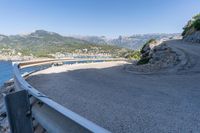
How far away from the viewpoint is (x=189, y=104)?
7207 millimetres

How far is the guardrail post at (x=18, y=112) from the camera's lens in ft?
11.8

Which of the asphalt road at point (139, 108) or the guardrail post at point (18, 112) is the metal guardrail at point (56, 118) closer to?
the guardrail post at point (18, 112)

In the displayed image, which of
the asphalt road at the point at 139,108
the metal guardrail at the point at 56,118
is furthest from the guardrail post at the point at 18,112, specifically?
the asphalt road at the point at 139,108

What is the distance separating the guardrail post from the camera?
141 inches

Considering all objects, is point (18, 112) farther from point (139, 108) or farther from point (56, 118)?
point (139, 108)

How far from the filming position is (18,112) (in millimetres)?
3701

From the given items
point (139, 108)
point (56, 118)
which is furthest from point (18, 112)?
point (139, 108)

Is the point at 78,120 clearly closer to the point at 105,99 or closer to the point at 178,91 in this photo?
the point at 105,99

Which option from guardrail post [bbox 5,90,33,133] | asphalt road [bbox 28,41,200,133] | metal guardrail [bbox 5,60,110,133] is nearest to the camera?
metal guardrail [bbox 5,60,110,133]

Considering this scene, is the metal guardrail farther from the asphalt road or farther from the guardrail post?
the asphalt road

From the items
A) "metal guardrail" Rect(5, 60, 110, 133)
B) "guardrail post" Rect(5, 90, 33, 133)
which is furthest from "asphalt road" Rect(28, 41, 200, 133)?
"guardrail post" Rect(5, 90, 33, 133)

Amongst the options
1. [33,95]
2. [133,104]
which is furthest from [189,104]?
[33,95]

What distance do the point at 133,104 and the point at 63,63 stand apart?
2270 centimetres

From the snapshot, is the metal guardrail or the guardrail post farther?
the guardrail post
